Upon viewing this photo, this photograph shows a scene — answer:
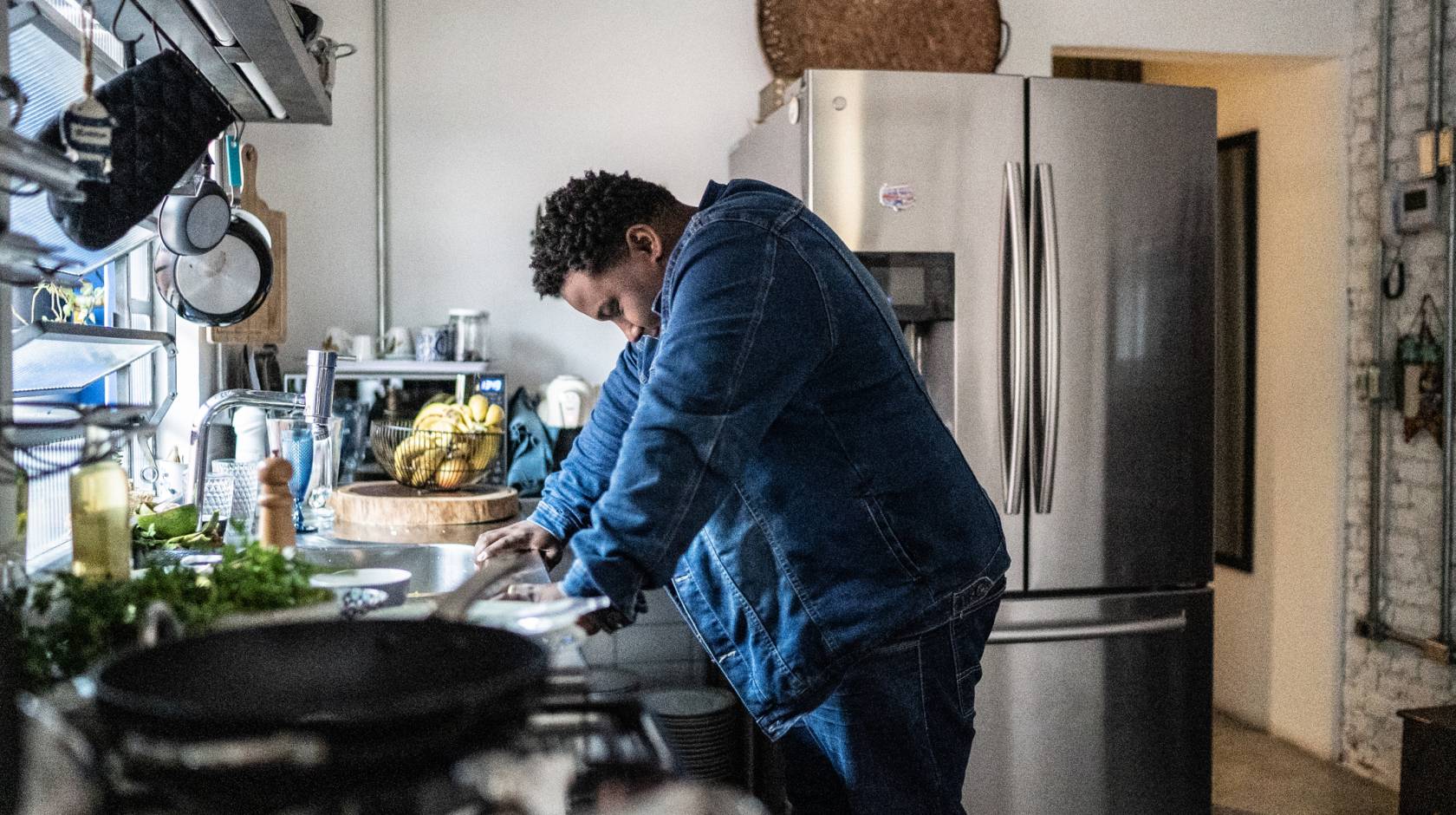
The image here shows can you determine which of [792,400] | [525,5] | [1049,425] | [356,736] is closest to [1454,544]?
[1049,425]

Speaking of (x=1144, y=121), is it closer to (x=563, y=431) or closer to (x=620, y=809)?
(x=563, y=431)

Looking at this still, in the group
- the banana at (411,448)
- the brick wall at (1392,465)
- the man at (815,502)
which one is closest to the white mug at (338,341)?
the banana at (411,448)

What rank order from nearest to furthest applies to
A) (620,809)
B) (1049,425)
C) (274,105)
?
(620,809), (274,105), (1049,425)

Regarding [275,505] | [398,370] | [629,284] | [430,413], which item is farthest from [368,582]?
[398,370]

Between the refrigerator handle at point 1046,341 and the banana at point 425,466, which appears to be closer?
the banana at point 425,466

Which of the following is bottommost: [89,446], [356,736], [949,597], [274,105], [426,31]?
[949,597]

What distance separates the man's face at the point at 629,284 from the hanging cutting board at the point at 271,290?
1349mm

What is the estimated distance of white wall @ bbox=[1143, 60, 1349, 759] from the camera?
366 centimetres

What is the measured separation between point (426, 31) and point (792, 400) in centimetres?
235

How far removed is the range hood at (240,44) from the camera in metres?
1.66

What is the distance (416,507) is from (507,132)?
1468 millimetres

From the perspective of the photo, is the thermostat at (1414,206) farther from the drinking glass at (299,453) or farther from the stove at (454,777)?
the stove at (454,777)

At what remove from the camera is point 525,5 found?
11.2 feet

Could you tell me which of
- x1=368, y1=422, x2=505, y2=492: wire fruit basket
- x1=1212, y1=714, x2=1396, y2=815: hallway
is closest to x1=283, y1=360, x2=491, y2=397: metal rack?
x1=368, y1=422, x2=505, y2=492: wire fruit basket
